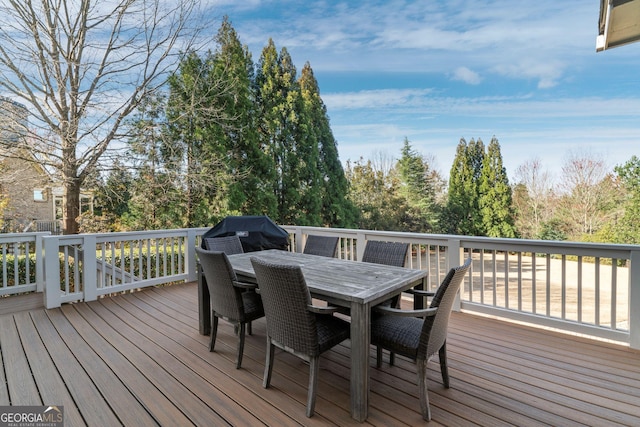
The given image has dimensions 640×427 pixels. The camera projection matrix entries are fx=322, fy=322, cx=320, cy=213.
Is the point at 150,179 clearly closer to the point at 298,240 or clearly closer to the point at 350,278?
the point at 298,240

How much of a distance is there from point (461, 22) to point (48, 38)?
34.4 feet

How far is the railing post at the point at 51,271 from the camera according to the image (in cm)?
402

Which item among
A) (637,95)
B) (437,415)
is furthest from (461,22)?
(437,415)

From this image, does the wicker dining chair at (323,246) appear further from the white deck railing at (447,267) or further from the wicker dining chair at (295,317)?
the wicker dining chair at (295,317)

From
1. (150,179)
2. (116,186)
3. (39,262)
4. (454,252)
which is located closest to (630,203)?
(454,252)

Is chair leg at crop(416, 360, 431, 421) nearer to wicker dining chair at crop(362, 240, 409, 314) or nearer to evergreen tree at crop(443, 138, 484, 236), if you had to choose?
wicker dining chair at crop(362, 240, 409, 314)

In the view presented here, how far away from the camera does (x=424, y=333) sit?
1952mm

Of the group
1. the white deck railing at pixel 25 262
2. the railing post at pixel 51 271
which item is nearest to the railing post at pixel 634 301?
the railing post at pixel 51 271

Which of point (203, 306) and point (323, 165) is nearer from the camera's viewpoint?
point (203, 306)

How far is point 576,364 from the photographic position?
260 centimetres

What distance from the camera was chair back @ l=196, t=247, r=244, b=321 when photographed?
8.54 feet

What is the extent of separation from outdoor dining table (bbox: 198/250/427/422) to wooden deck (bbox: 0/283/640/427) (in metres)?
0.25

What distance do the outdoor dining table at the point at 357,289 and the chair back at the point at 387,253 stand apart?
0.35m

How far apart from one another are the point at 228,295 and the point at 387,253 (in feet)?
5.28
